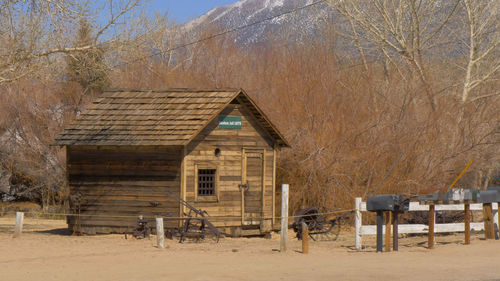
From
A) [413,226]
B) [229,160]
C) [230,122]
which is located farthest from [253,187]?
[413,226]

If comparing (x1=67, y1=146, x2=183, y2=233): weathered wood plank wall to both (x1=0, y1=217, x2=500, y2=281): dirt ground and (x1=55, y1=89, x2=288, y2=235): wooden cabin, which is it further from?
(x1=0, y1=217, x2=500, y2=281): dirt ground

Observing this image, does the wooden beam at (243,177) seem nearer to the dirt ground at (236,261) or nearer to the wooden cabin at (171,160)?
the wooden cabin at (171,160)

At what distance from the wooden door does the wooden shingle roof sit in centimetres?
108

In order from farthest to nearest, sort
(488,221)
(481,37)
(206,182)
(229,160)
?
(481,37), (229,160), (206,182), (488,221)

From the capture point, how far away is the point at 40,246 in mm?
18594

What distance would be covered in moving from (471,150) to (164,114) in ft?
40.7

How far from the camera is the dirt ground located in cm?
1273

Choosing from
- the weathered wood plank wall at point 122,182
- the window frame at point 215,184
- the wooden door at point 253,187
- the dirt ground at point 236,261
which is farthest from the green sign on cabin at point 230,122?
the dirt ground at point 236,261

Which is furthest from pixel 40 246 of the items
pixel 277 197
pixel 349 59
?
pixel 349 59

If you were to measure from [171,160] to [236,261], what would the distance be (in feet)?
23.1

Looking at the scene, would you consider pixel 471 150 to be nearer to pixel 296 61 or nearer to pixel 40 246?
pixel 296 61

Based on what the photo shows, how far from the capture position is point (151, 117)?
73.9ft

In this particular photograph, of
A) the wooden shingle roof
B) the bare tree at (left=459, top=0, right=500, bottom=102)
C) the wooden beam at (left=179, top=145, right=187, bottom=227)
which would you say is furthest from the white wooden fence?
the bare tree at (left=459, top=0, right=500, bottom=102)

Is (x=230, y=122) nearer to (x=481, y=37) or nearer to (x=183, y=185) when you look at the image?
(x=183, y=185)
